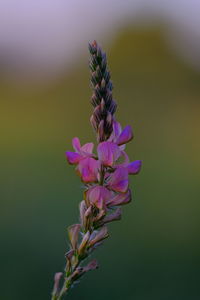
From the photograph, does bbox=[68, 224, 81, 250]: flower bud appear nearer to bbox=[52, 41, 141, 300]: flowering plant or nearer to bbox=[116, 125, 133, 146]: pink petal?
bbox=[52, 41, 141, 300]: flowering plant

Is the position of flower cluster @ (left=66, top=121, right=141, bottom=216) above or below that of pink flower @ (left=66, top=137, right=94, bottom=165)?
below

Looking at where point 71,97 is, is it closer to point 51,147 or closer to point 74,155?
point 51,147

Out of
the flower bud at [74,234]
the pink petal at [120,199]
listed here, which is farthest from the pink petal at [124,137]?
the flower bud at [74,234]

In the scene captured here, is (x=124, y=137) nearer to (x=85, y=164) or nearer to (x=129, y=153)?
(x=85, y=164)

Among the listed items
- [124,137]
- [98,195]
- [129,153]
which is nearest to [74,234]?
[98,195]

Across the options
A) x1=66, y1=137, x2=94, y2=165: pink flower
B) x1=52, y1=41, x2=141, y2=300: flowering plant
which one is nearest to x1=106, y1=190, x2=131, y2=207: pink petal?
x1=52, y1=41, x2=141, y2=300: flowering plant

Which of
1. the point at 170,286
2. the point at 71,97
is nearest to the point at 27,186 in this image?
the point at 170,286
